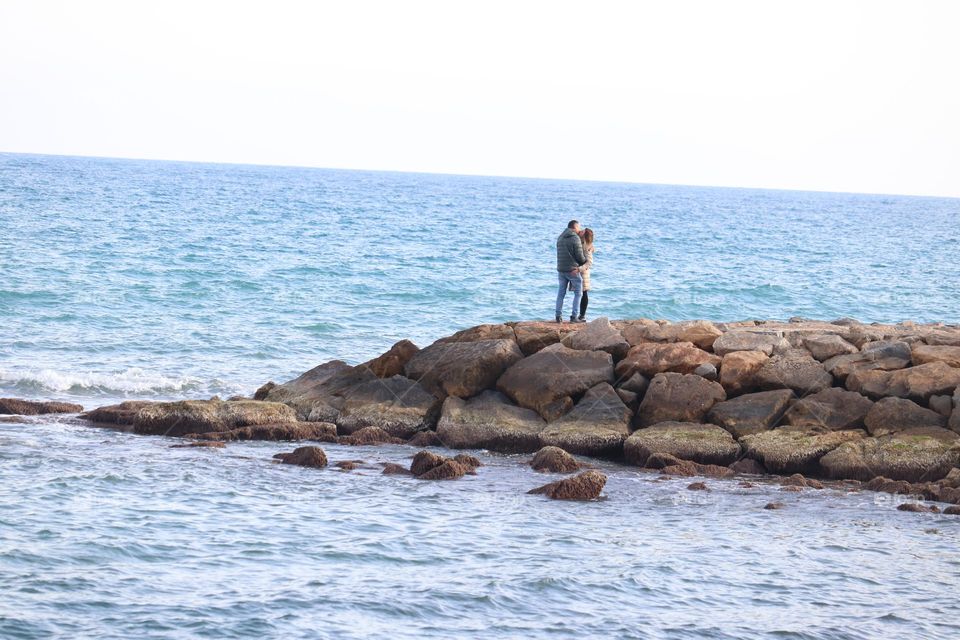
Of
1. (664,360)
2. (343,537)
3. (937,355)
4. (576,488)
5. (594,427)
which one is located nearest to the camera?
(343,537)

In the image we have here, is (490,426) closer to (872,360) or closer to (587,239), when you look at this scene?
(587,239)

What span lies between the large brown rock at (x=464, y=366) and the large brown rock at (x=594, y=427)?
153 centimetres

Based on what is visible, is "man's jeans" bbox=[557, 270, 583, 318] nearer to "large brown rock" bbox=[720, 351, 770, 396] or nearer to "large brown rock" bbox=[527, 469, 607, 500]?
"large brown rock" bbox=[720, 351, 770, 396]

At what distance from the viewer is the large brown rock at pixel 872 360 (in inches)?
677

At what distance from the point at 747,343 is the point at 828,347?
4.18 feet

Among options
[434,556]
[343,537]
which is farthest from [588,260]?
[434,556]

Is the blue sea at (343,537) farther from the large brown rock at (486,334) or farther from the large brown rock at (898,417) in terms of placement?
the large brown rock at (486,334)

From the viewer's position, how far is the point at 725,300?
39.1 metres

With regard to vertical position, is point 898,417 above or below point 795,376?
below

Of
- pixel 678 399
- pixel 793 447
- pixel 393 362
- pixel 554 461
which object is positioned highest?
pixel 678 399

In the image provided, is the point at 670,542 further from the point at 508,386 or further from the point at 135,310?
the point at 135,310

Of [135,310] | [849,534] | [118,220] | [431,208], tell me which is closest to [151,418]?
[849,534]

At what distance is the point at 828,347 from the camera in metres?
18.0

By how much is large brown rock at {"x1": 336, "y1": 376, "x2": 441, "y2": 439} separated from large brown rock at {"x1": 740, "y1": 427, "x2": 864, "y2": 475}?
16.6ft
